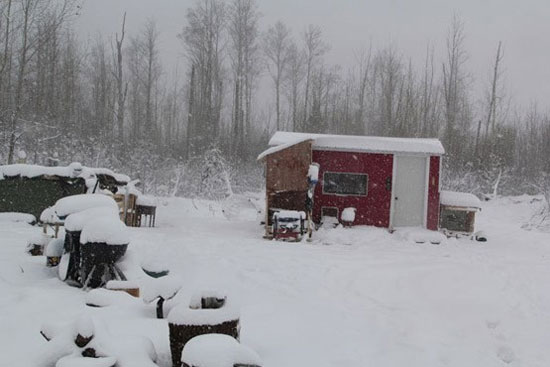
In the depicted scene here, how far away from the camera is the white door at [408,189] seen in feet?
45.3

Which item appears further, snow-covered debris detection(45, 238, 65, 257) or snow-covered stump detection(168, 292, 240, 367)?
snow-covered debris detection(45, 238, 65, 257)

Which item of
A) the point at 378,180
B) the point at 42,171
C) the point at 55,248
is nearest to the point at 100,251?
the point at 55,248

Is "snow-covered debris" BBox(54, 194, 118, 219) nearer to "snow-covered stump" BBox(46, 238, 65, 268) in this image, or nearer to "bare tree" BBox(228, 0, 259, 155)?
"snow-covered stump" BBox(46, 238, 65, 268)

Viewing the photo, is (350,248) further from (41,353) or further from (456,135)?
(456,135)

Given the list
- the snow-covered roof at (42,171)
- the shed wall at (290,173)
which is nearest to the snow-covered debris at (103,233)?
the snow-covered roof at (42,171)

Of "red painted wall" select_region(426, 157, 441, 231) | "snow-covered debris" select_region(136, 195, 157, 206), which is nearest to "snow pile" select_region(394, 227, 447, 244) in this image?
"red painted wall" select_region(426, 157, 441, 231)

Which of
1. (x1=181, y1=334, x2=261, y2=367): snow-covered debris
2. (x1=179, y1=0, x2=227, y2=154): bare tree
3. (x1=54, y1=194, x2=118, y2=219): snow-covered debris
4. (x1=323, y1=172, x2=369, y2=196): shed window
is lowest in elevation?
(x1=181, y1=334, x2=261, y2=367): snow-covered debris

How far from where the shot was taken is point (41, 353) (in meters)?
3.30

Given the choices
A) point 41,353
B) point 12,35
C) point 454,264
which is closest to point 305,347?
point 41,353

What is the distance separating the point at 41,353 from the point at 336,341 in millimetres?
2974

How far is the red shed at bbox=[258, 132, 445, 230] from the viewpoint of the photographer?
13734 millimetres

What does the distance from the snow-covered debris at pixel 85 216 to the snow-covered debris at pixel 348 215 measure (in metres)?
7.82

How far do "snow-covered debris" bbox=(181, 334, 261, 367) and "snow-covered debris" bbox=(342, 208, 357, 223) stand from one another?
10282 mm

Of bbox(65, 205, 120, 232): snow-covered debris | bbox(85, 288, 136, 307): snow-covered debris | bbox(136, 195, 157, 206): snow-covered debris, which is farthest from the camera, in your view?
bbox(136, 195, 157, 206): snow-covered debris
